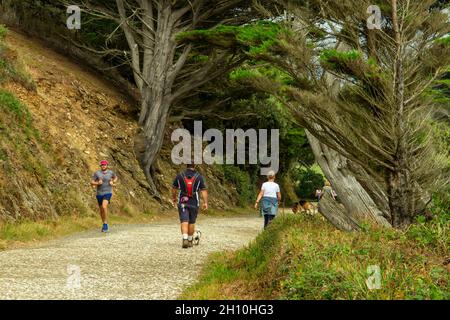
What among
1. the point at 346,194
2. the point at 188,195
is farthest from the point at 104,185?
the point at 346,194

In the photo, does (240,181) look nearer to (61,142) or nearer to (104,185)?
(61,142)

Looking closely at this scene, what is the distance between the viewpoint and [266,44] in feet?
35.1

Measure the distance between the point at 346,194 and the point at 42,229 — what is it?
272 inches

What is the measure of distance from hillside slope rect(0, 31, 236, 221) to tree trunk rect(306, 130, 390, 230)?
22.9 feet

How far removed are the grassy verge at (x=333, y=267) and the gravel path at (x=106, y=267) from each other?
508 mm

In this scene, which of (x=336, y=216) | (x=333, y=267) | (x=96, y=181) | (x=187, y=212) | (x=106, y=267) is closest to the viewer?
(x=333, y=267)

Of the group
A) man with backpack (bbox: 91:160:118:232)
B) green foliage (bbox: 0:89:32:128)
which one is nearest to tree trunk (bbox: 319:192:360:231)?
man with backpack (bbox: 91:160:118:232)

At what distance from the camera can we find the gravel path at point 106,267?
706 cm

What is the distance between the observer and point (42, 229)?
13609 mm

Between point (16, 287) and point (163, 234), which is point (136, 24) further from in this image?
point (16, 287)

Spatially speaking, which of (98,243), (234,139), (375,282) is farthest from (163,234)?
(234,139)
